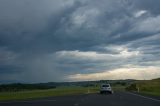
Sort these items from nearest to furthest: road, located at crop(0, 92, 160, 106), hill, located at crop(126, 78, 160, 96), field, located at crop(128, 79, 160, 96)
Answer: road, located at crop(0, 92, 160, 106), field, located at crop(128, 79, 160, 96), hill, located at crop(126, 78, 160, 96)

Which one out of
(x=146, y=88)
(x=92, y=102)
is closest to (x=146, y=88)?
(x=146, y=88)

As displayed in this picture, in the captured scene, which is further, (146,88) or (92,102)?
(146,88)

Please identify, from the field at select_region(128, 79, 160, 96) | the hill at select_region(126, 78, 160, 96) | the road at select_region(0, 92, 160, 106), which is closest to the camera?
the road at select_region(0, 92, 160, 106)

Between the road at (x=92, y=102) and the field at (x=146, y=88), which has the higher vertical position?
the field at (x=146, y=88)

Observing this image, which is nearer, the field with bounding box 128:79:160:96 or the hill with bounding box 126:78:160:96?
the field with bounding box 128:79:160:96

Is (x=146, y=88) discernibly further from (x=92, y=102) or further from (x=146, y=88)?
(x=92, y=102)

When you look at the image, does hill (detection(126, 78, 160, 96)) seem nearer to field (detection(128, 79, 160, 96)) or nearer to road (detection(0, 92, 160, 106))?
field (detection(128, 79, 160, 96))

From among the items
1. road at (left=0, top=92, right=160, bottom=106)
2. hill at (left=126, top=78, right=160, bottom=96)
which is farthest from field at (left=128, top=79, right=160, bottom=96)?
road at (left=0, top=92, right=160, bottom=106)

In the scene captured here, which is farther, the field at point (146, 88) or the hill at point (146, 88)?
the hill at point (146, 88)

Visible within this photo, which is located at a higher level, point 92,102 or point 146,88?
point 146,88

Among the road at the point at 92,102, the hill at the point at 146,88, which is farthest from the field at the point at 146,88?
the road at the point at 92,102

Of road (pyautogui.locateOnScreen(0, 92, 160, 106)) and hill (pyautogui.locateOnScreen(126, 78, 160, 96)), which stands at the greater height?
hill (pyautogui.locateOnScreen(126, 78, 160, 96))

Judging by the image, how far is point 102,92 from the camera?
60.8m

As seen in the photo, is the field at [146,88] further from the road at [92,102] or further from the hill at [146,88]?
the road at [92,102]
